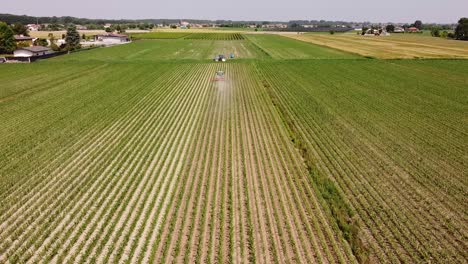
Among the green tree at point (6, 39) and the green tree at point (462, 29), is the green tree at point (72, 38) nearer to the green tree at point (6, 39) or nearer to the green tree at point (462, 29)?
the green tree at point (6, 39)

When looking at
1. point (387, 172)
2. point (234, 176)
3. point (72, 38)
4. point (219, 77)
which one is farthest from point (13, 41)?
point (387, 172)

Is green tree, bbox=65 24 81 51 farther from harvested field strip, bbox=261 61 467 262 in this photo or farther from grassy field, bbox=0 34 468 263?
harvested field strip, bbox=261 61 467 262

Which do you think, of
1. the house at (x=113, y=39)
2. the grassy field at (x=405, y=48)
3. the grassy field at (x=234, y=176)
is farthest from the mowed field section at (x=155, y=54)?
the grassy field at (x=234, y=176)

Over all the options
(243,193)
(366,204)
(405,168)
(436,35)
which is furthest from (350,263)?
(436,35)

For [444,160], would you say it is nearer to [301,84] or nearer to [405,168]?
[405,168]

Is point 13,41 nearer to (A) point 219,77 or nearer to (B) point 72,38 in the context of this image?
(B) point 72,38

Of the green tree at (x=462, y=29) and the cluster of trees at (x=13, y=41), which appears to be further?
the green tree at (x=462, y=29)
